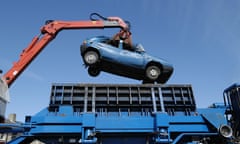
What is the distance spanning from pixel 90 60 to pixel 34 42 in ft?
7.63

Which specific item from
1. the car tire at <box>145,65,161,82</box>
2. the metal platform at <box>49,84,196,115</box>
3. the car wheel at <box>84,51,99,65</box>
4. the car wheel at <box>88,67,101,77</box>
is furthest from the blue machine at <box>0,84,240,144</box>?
the car wheel at <box>88,67,101,77</box>

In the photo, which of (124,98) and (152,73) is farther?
(152,73)

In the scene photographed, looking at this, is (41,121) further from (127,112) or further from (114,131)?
(127,112)

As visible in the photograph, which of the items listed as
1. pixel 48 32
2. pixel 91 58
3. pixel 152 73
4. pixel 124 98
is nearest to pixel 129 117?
pixel 124 98

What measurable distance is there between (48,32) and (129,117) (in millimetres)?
4801

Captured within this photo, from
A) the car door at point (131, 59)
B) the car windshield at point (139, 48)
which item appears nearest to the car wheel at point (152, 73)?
the car door at point (131, 59)

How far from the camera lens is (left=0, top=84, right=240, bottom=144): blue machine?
554 cm

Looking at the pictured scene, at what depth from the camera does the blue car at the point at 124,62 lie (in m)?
7.53

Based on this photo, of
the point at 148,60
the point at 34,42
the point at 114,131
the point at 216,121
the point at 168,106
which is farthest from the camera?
the point at 34,42

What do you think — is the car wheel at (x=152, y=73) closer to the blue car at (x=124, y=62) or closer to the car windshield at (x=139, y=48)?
the blue car at (x=124, y=62)

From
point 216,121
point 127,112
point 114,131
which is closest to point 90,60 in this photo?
point 127,112

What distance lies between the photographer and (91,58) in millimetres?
7613

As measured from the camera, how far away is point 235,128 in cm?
624

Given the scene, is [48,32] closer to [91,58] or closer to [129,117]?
[91,58]
